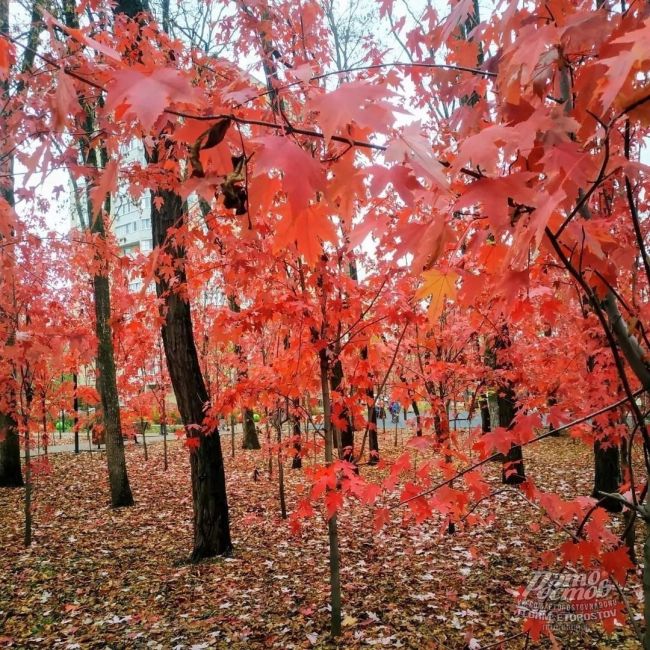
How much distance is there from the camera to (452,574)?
4.87 metres

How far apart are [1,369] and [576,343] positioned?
796 centimetres

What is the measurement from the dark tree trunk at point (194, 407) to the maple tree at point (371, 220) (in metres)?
0.03

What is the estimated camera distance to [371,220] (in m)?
1.55

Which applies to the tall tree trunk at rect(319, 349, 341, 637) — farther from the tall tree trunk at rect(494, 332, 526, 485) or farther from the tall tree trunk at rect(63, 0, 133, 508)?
the tall tree trunk at rect(63, 0, 133, 508)

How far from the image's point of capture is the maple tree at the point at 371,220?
111 centimetres

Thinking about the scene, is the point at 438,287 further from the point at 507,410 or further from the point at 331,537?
the point at 507,410

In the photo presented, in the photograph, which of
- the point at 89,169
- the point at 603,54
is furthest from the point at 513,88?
the point at 89,169

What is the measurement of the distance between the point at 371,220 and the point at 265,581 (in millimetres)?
4836

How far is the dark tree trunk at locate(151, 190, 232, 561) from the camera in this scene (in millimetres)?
5402

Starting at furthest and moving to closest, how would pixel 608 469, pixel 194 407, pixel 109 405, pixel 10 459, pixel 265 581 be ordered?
pixel 10 459 < pixel 109 405 < pixel 608 469 < pixel 194 407 < pixel 265 581

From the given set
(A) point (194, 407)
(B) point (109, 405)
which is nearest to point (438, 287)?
(A) point (194, 407)

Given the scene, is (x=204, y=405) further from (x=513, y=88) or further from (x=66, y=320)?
(x=513, y=88)

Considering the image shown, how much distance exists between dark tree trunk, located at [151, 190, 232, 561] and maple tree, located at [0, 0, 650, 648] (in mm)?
28

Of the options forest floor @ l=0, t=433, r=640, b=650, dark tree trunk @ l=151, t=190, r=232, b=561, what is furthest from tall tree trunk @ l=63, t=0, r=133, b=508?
dark tree trunk @ l=151, t=190, r=232, b=561
